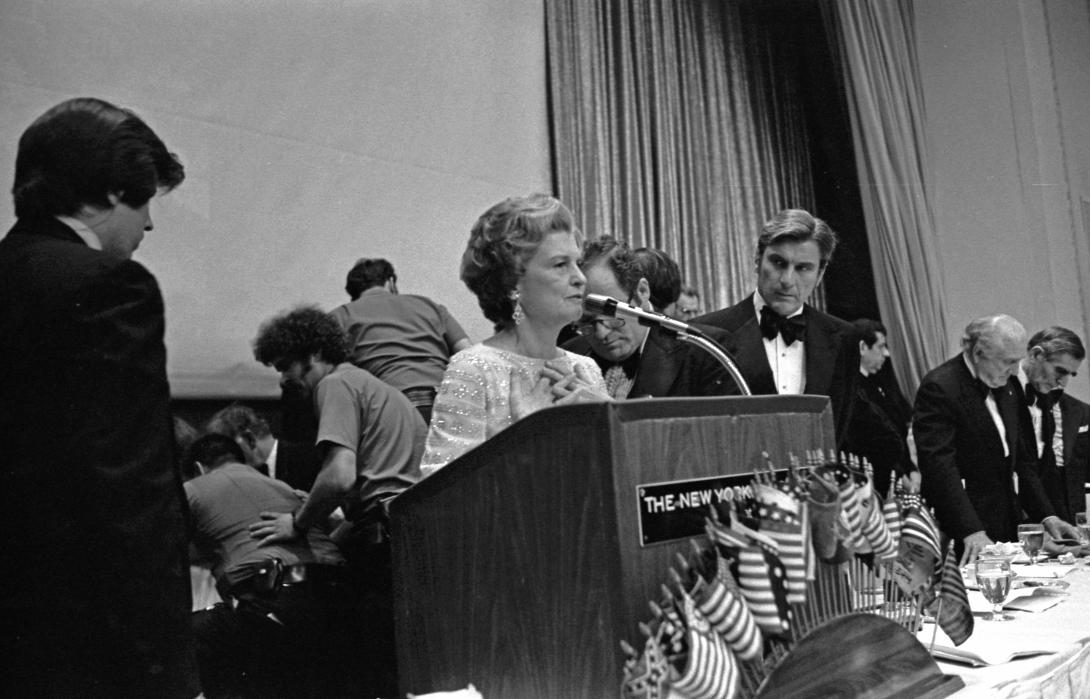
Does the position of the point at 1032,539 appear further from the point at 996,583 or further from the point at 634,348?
the point at 634,348

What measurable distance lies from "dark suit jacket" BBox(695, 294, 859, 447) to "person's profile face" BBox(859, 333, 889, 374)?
2.75m

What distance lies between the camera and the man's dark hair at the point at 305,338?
11.4ft

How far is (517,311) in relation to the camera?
2.13m

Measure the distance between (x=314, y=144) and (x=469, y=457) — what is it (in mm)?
3084

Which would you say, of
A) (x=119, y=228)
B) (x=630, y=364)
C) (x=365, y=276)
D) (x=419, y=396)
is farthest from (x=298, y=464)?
(x=119, y=228)

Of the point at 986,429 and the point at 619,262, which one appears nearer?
the point at 619,262

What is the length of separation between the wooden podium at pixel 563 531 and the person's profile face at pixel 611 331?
4.43ft

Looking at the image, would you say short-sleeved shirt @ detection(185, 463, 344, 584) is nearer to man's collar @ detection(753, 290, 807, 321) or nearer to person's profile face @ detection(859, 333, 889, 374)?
man's collar @ detection(753, 290, 807, 321)

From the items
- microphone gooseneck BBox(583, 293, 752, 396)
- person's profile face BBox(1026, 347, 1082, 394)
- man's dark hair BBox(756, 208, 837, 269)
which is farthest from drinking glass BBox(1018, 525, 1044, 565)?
person's profile face BBox(1026, 347, 1082, 394)

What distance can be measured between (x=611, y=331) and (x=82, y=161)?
1648 millimetres

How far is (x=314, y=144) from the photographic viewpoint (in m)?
4.27

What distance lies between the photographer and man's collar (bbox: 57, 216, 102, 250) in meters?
1.48

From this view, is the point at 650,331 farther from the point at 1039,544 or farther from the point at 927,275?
the point at 927,275

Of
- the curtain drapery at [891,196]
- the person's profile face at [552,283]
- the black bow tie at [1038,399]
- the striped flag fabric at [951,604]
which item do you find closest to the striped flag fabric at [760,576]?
the striped flag fabric at [951,604]
